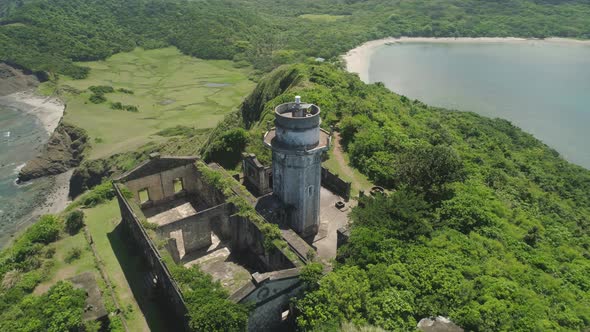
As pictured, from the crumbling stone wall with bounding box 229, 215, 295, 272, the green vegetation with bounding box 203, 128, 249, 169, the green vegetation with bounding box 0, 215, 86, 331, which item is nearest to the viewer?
the green vegetation with bounding box 0, 215, 86, 331

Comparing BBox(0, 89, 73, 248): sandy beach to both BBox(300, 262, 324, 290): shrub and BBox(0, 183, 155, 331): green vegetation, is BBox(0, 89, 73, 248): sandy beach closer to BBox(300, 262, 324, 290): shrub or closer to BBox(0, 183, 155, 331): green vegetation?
BBox(0, 183, 155, 331): green vegetation

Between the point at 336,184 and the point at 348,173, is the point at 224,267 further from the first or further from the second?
the point at 348,173

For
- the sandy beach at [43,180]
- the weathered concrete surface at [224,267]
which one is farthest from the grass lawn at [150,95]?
the weathered concrete surface at [224,267]

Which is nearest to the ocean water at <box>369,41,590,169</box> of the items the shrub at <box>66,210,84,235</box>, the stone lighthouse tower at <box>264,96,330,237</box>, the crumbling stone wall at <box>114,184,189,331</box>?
the stone lighthouse tower at <box>264,96,330,237</box>

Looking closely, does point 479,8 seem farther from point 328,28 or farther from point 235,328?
point 235,328

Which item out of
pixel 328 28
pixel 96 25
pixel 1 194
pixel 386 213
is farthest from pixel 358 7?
pixel 386 213

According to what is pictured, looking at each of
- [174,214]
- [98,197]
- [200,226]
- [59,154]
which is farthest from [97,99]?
[200,226]

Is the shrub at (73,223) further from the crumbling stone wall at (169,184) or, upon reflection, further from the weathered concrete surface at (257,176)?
the weathered concrete surface at (257,176)
